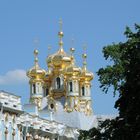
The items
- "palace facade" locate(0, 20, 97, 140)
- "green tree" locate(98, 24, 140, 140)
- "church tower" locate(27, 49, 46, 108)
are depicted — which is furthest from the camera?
"church tower" locate(27, 49, 46, 108)

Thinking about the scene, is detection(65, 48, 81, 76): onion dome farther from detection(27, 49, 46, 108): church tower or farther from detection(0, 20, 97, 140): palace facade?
detection(27, 49, 46, 108): church tower

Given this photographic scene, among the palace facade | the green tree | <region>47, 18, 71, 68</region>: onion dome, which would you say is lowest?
the green tree

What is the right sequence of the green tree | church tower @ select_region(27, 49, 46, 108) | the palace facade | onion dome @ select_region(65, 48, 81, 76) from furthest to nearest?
church tower @ select_region(27, 49, 46, 108)
onion dome @ select_region(65, 48, 81, 76)
the palace facade
the green tree

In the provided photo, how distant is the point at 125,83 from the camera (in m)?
40.4

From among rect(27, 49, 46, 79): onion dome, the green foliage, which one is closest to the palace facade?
rect(27, 49, 46, 79): onion dome

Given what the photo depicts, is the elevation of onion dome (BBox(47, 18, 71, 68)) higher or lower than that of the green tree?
higher

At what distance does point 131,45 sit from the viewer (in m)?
41.1

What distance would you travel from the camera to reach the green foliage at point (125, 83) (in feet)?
127

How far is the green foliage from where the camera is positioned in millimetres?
38812

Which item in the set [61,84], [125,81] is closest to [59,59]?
[61,84]

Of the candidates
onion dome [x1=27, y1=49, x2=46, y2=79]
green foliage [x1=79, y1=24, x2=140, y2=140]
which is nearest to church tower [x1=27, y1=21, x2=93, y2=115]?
onion dome [x1=27, y1=49, x2=46, y2=79]

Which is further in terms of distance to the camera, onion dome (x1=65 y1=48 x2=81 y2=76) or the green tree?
onion dome (x1=65 y1=48 x2=81 y2=76)

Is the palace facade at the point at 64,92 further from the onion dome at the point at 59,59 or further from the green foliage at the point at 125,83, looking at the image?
the green foliage at the point at 125,83

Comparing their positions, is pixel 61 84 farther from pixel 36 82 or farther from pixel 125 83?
pixel 125 83
